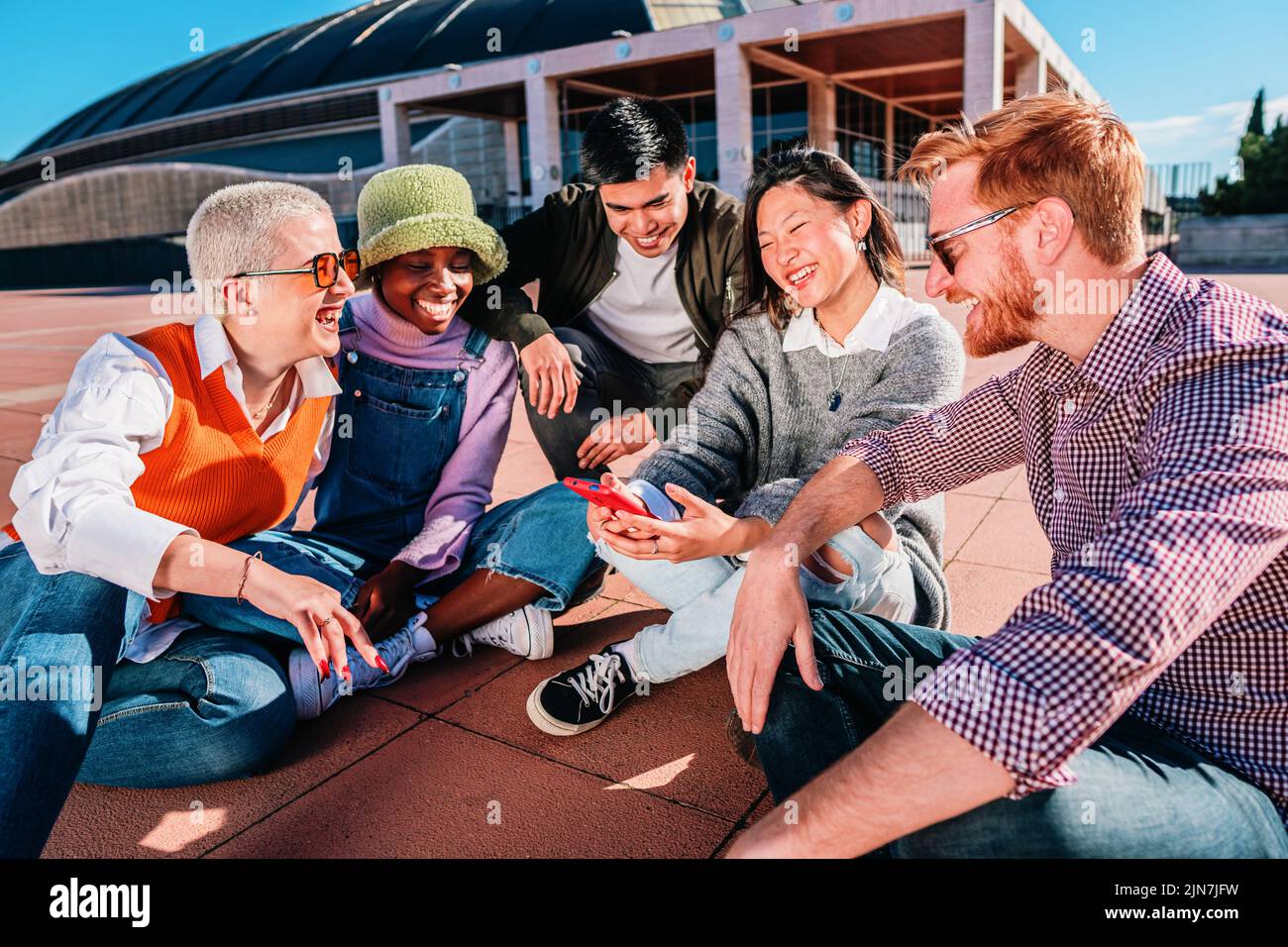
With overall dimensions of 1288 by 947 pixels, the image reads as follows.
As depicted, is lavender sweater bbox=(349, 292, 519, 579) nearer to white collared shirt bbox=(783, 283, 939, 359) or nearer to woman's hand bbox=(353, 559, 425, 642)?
woman's hand bbox=(353, 559, 425, 642)

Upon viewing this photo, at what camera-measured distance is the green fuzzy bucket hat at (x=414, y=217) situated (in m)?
2.82

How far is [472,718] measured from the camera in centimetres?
261

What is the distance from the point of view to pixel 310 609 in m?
1.92

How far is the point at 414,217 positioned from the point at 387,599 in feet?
3.84

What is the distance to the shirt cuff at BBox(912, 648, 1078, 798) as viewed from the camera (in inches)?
45.2

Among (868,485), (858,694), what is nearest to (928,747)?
(858,694)

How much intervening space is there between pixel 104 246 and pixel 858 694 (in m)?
34.4

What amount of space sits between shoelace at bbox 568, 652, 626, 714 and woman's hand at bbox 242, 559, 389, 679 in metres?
0.71

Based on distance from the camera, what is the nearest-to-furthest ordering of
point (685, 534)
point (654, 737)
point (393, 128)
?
point (685, 534)
point (654, 737)
point (393, 128)

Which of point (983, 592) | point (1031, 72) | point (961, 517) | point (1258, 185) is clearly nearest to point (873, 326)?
point (983, 592)

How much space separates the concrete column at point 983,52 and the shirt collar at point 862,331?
18098mm

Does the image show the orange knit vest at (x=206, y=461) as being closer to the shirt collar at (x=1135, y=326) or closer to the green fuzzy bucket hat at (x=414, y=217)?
the green fuzzy bucket hat at (x=414, y=217)

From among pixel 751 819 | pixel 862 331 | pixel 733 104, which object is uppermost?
pixel 733 104

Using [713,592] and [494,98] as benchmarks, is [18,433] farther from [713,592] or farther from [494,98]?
[494,98]
